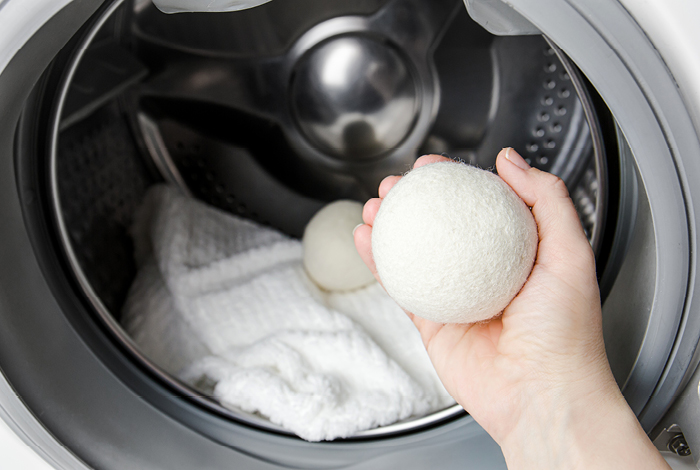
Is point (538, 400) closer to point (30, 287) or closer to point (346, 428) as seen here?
point (346, 428)

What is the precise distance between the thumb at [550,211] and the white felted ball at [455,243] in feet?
0.06

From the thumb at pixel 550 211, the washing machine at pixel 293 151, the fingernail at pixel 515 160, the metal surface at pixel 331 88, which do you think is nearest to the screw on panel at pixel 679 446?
the washing machine at pixel 293 151

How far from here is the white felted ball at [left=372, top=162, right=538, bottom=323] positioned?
41cm

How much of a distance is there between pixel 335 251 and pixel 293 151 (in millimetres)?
244

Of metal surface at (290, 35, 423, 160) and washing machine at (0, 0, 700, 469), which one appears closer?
washing machine at (0, 0, 700, 469)

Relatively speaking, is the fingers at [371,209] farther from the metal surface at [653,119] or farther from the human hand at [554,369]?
the metal surface at [653,119]

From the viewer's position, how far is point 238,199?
94 centimetres

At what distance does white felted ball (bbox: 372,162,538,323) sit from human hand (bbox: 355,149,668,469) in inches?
1.1

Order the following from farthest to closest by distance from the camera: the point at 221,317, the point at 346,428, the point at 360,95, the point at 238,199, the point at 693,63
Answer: the point at 238,199 → the point at 360,95 → the point at 221,317 → the point at 346,428 → the point at 693,63

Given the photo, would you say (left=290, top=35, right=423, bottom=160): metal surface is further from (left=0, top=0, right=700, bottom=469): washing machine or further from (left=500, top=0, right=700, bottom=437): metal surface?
(left=500, top=0, right=700, bottom=437): metal surface

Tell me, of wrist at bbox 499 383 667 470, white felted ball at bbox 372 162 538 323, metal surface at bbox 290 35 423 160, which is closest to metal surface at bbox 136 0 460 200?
metal surface at bbox 290 35 423 160

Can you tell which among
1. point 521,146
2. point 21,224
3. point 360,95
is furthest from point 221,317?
point 521,146

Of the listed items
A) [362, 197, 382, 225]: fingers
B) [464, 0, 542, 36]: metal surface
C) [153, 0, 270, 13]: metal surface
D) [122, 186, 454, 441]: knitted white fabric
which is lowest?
[122, 186, 454, 441]: knitted white fabric

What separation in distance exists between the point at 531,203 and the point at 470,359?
185mm
